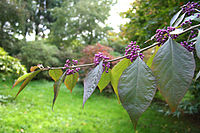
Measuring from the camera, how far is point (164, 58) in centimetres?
25

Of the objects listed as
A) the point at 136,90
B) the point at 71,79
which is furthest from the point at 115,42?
the point at 136,90

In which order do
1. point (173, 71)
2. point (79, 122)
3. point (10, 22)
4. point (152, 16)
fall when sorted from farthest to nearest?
1. point (10, 22)
2. point (79, 122)
3. point (152, 16)
4. point (173, 71)

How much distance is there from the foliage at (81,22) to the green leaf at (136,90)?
1441cm

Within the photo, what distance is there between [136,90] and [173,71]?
0.21 ft

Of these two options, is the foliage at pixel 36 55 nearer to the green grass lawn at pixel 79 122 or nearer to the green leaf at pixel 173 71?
the green grass lawn at pixel 79 122

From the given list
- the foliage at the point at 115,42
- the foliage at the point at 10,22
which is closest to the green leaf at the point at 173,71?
the foliage at the point at 115,42

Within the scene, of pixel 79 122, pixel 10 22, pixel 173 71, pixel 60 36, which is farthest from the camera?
pixel 60 36

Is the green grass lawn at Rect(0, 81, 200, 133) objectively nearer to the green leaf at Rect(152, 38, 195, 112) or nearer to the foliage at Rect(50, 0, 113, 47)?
the green leaf at Rect(152, 38, 195, 112)

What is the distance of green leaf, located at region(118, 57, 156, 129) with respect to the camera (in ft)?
0.75

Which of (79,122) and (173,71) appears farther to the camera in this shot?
(79,122)

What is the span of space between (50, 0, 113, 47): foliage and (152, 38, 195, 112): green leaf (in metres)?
14.4

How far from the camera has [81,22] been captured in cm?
1488

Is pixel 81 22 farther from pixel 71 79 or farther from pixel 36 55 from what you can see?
pixel 71 79

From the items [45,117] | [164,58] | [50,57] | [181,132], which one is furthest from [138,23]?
[50,57]
